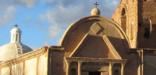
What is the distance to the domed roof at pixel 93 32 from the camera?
4059 centimetres

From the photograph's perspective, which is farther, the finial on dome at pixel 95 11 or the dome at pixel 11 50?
the dome at pixel 11 50

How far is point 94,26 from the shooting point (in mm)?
41438

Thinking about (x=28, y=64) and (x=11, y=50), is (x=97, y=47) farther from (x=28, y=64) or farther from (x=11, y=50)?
(x=11, y=50)

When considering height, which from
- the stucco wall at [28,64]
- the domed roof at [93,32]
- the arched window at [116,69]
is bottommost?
the arched window at [116,69]

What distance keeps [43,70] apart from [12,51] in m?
15.5

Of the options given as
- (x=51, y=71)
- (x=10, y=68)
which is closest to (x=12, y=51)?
(x=10, y=68)

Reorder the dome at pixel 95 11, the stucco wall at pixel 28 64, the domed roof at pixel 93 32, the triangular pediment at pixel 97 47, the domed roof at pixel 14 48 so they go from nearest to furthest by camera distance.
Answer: the domed roof at pixel 93 32 < the triangular pediment at pixel 97 47 < the stucco wall at pixel 28 64 < the dome at pixel 95 11 < the domed roof at pixel 14 48

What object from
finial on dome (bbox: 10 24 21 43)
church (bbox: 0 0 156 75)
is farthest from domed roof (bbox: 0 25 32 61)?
church (bbox: 0 0 156 75)

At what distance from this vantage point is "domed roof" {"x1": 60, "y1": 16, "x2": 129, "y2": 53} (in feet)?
133

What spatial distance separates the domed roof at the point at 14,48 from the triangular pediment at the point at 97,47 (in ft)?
49.0

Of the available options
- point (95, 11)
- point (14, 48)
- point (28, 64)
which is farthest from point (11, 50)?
point (95, 11)

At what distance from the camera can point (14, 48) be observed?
56625 mm

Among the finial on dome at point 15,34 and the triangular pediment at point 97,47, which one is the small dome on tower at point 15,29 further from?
the triangular pediment at point 97,47

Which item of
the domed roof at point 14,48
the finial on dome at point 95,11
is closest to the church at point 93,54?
the finial on dome at point 95,11
